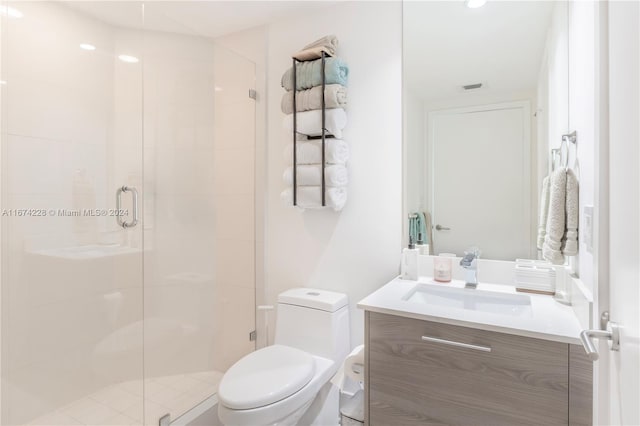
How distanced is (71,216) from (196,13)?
1.37 meters

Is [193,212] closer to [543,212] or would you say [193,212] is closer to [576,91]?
[543,212]

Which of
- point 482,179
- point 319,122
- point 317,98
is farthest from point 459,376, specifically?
point 317,98

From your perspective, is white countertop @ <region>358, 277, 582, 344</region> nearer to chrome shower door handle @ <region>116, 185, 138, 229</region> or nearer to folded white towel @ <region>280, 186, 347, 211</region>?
folded white towel @ <region>280, 186, 347, 211</region>

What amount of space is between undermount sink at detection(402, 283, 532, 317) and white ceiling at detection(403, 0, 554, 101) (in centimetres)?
93

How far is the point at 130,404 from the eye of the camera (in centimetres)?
168

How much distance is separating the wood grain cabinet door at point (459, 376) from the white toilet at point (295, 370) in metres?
0.33

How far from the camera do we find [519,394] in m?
1.05

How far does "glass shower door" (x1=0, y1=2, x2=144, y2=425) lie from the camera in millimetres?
1354

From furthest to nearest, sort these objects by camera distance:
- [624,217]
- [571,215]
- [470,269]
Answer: [470,269] < [571,215] < [624,217]

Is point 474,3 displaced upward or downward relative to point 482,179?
upward

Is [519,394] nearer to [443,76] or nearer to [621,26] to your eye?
[621,26]

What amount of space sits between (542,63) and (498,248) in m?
0.85

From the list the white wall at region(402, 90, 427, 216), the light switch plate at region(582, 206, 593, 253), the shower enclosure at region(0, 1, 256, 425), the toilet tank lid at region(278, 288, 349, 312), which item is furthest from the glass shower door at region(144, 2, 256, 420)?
the light switch plate at region(582, 206, 593, 253)

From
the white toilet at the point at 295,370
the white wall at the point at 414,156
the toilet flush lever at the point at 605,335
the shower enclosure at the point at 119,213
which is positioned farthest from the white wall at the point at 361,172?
the toilet flush lever at the point at 605,335
